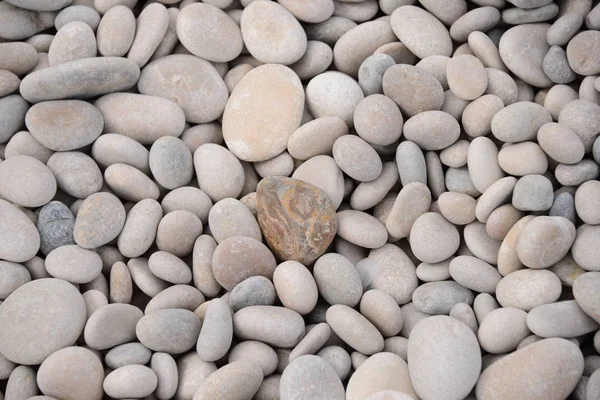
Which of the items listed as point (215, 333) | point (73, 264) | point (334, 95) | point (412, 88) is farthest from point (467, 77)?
point (73, 264)

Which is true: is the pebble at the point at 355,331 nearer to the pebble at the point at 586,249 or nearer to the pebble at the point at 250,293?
→ the pebble at the point at 250,293

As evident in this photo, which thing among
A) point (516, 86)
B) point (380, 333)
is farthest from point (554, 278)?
point (516, 86)

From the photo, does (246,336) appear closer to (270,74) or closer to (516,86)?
(270,74)

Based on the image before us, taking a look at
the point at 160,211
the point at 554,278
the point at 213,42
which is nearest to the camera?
the point at 554,278

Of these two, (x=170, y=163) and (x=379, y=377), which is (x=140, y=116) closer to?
(x=170, y=163)

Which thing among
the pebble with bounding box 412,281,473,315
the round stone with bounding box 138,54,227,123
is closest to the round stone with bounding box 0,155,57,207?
the round stone with bounding box 138,54,227,123

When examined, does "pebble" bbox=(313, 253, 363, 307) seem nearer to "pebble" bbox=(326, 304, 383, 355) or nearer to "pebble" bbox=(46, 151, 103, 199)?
"pebble" bbox=(326, 304, 383, 355)

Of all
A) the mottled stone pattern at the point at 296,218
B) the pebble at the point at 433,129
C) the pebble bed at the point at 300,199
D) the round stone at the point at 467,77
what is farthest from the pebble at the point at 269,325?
the round stone at the point at 467,77
